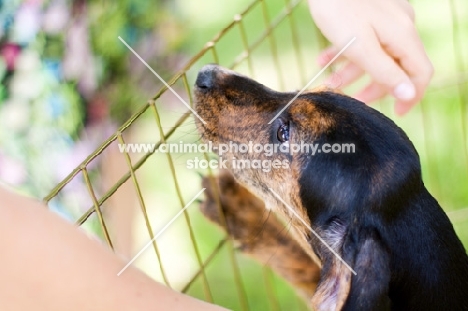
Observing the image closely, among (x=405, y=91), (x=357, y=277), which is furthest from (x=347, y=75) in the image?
(x=357, y=277)

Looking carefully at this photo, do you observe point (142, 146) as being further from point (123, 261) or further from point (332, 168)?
point (123, 261)

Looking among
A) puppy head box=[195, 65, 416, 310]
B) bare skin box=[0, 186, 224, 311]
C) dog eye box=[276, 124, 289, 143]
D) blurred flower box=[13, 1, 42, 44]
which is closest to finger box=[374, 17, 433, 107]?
puppy head box=[195, 65, 416, 310]

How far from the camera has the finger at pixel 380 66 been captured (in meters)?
1.34

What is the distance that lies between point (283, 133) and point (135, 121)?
579mm

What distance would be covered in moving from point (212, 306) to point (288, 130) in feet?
1.75

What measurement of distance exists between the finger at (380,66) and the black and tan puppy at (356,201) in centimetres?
7

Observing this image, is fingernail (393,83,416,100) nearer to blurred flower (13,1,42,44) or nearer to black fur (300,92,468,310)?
black fur (300,92,468,310)

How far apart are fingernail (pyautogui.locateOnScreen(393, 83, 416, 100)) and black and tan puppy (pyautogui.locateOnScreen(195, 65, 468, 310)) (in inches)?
3.3

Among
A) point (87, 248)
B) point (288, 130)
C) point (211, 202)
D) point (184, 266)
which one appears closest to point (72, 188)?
point (211, 202)

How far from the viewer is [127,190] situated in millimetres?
2355

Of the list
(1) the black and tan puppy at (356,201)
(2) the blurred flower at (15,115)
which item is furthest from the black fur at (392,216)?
(2) the blurred flower at (15,115)

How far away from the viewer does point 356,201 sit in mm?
1313

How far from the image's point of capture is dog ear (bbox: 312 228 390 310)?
1153 millimetres

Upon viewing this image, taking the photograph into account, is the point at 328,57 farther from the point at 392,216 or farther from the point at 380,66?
the point at 392,216
